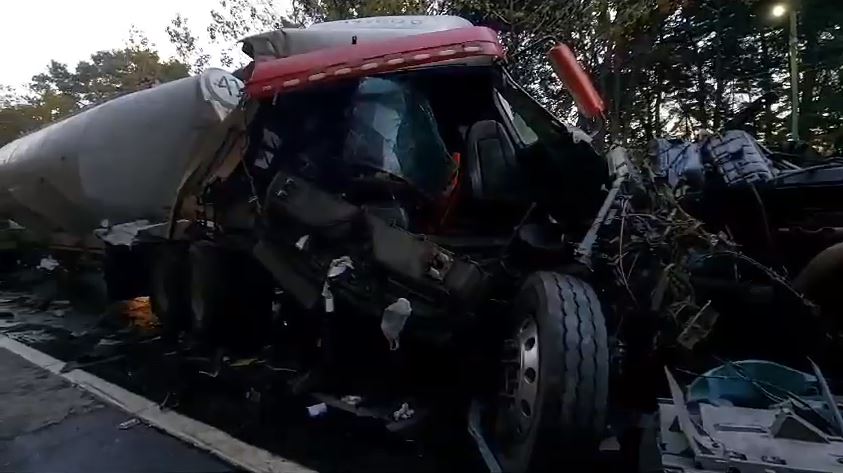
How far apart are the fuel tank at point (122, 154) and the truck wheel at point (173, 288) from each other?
44cm

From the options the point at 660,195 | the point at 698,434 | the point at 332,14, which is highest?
the point at 332,14

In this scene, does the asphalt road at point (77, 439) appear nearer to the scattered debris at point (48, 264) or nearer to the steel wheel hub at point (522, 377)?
the steel wheel hub at point (522, 377)

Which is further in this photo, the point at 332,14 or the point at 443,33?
the point at 332,14

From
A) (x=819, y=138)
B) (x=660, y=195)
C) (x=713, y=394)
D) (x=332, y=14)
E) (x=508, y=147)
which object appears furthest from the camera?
(x=332, y=14)

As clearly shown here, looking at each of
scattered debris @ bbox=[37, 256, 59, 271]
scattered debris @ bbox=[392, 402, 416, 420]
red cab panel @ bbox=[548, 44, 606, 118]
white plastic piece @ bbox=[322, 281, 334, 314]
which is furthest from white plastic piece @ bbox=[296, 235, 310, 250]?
scattered debris @ bbox=[37, 256, 59, 271]

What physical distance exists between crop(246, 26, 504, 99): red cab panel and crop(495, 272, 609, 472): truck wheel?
4.15 feet

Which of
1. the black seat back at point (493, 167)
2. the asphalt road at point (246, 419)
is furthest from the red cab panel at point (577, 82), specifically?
the asphalt road at point (246, 419)

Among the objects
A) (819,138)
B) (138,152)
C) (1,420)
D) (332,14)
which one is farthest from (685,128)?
(1,420)

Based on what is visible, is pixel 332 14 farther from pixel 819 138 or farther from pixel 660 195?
pixel 660 195

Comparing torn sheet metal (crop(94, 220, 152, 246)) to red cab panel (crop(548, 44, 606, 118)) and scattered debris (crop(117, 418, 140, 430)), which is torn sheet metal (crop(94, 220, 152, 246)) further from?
red cab panel (crop(548, 44, 606, 118))

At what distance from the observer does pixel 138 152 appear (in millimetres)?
6621

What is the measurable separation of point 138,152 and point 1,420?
123 inches

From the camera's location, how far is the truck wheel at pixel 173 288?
20.4 feet

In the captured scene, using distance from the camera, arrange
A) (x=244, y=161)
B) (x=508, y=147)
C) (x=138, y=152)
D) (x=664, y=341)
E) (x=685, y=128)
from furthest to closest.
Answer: (x=685, y=128)
(x=138, y=152)
(x=244, y=161)
(x=508, y=147)
(x=664, y=341)
